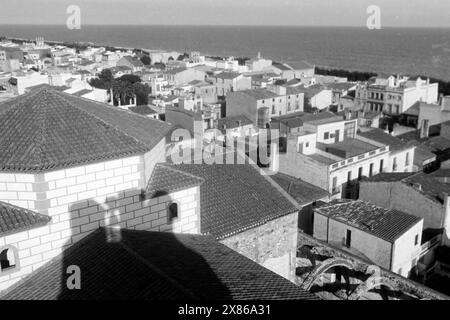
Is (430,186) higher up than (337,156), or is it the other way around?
(337,156)

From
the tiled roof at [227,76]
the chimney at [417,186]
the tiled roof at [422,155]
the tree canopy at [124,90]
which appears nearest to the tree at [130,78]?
the tree canopy at [124,90]

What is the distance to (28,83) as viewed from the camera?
51219 millimetres

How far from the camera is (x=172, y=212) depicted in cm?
1253

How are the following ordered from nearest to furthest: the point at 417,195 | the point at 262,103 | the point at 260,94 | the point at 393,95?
the point at 417,195
the point at 262,103
the point at 260,94
the point at 393,95

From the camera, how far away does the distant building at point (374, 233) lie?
18.5m

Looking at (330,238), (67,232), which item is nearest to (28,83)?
(330,238)

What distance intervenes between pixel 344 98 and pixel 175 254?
56.2 meters

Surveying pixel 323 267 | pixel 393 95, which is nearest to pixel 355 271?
pixel 323 267

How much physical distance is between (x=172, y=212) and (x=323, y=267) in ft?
19.4

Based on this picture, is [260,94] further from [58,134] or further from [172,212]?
[58,134]

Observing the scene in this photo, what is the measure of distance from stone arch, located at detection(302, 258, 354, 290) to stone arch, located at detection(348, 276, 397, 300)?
1.09 m

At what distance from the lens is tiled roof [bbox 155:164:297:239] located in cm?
1398

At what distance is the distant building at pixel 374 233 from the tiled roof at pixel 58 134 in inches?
419

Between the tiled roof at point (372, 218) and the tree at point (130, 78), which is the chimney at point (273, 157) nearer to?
the tiled roof at point (372, 218)
